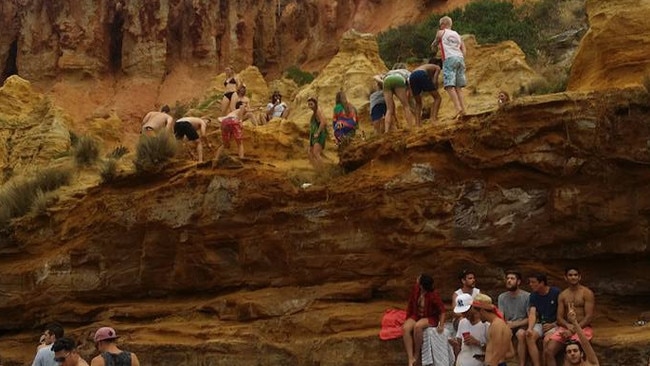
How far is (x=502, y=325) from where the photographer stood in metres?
8.31

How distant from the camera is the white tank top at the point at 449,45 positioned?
12.5 m

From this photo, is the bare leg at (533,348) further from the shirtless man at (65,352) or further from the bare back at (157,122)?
the bare back at (157,122)

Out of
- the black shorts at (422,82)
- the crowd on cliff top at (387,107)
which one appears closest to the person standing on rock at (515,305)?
the crowd on cliff top at (387,107)

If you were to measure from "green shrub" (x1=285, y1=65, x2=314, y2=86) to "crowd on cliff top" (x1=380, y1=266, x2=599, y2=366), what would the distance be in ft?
76.7

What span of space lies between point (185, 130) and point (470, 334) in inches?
270

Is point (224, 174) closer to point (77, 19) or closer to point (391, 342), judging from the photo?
point (391, 342)

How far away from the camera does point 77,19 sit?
112ft

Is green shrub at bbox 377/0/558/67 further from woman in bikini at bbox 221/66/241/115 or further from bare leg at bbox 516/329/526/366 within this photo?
bare leg at bbox 516/329/526/366

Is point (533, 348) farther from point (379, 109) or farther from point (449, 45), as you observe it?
point (379, 109)

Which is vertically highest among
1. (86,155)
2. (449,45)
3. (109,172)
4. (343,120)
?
(449,45)

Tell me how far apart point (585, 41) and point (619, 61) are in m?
1.06

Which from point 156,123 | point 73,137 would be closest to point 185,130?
point 156,123

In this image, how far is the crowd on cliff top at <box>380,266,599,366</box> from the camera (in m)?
8.37

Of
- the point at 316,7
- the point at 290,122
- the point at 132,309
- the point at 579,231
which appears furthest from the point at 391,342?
the point at 316,7
